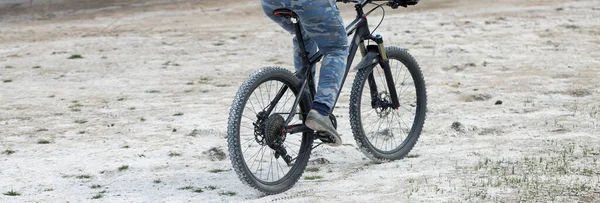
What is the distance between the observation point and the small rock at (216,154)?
6625 millimetres

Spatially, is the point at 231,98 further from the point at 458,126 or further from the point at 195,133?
the point at 458,126

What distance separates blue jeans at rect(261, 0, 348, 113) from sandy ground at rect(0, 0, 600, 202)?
1.75 ft

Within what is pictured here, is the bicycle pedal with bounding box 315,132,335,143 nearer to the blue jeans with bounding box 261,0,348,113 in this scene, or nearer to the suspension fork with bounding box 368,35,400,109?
the blue jeans with bounding box 261,0,348,113

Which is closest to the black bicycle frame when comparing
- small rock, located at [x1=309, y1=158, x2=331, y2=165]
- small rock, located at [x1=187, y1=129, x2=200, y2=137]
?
small rock, located at [x1=309, y1=158, x2=331, y2=165]

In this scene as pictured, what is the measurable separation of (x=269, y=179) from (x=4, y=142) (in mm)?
2208

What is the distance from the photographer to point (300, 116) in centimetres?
588

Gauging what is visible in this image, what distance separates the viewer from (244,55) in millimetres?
11062

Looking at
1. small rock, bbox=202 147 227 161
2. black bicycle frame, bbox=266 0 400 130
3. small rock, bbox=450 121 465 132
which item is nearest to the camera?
black bicycle frame, bbox=266 0 400 130

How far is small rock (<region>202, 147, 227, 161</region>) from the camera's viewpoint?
6.62 metres

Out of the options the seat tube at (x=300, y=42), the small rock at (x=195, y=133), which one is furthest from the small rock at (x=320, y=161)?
the small rock at (x=195, y=133)

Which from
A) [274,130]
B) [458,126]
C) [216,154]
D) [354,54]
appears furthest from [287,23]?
[458,126]

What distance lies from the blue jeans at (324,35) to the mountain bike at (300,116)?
6cm

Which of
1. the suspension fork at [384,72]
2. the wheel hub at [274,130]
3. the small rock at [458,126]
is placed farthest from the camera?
the small rock at [458,126]

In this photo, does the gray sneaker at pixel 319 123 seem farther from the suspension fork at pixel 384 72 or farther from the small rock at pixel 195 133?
the small rock at pixel 195 133
